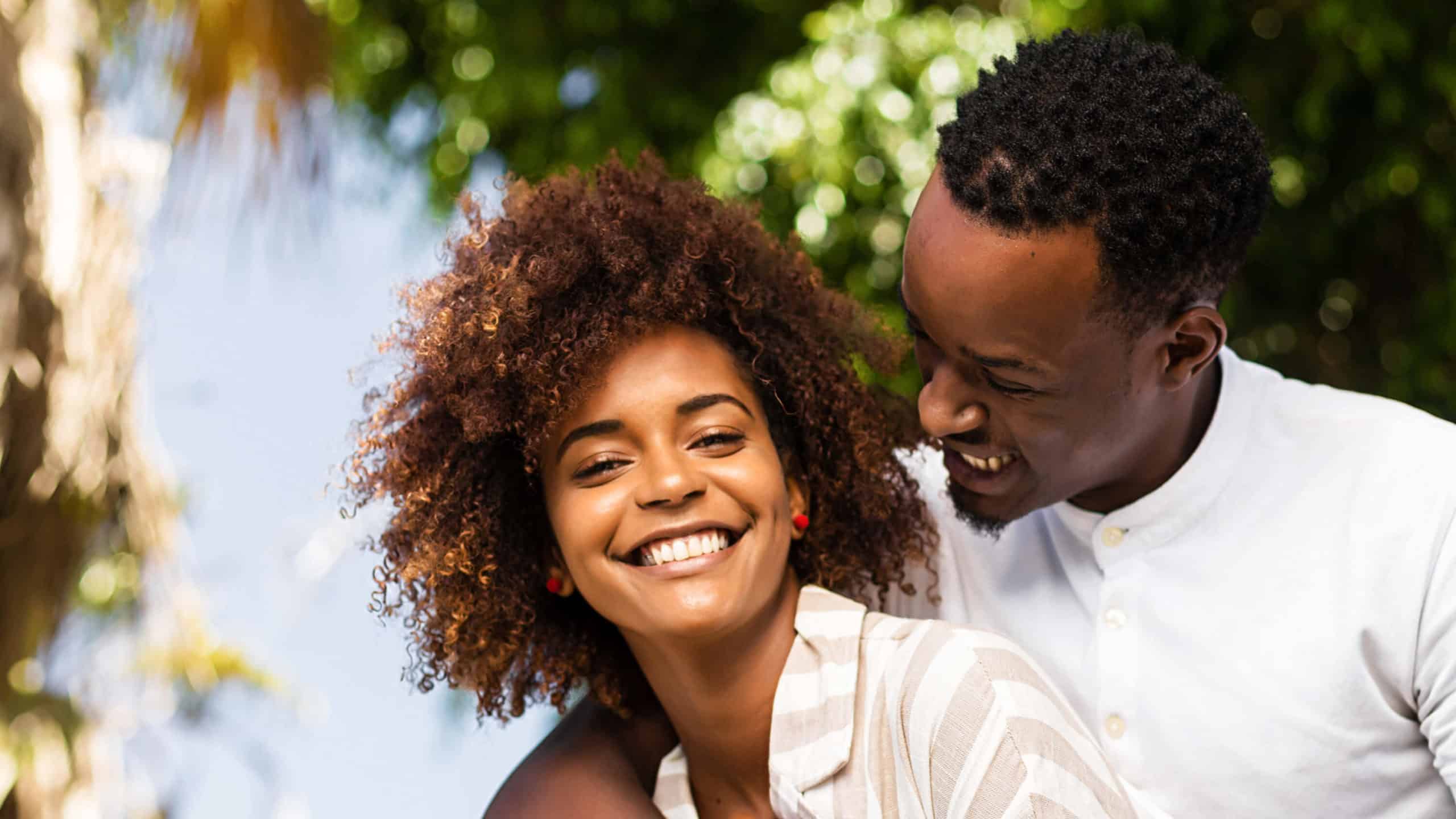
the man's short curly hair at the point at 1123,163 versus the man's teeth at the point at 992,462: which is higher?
the man's short curly hair at the point at 1123,163

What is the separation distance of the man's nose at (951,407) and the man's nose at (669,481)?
37 cm

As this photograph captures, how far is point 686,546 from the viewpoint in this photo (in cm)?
207

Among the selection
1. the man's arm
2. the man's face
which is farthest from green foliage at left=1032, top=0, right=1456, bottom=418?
the man's arm

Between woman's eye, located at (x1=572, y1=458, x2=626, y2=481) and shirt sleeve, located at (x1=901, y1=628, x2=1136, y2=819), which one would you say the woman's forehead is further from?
shirt sleeve, located at (x1=901, y1=628, x2=1136, y2=819)

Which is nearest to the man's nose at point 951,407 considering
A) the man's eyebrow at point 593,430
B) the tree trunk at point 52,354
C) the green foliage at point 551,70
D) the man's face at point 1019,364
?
the man's face at point 1019,364

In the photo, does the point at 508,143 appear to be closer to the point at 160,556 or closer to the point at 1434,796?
the point at 160,556

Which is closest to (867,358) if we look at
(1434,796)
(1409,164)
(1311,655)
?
(1311,655)

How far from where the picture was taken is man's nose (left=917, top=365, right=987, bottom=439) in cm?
215

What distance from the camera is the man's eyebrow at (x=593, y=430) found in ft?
6.89

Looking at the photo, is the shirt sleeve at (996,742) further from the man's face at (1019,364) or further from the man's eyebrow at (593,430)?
the man's eyebrow at (593,430)

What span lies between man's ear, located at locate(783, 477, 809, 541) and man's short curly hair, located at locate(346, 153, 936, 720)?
3 cm

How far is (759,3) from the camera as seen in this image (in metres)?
4.28

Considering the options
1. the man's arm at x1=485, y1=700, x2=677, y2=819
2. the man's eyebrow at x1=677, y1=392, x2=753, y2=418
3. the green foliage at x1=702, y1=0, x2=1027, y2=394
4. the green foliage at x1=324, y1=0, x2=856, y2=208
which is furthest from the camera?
the green foliage at x1=324, y1=0, x2=856, y2=208

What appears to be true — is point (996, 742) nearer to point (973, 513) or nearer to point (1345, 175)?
point (973, 513)
